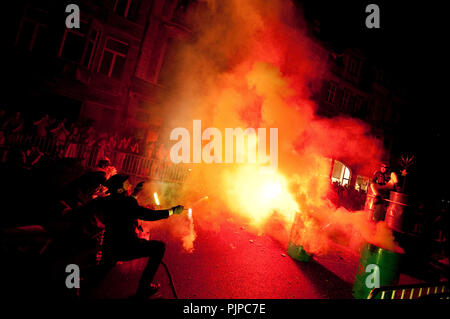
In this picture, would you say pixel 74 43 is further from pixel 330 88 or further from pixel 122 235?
pixel 330 88

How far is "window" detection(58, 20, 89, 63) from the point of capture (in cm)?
1191

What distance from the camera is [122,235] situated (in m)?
2.96

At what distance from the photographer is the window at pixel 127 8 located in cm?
1302

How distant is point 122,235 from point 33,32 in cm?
1405

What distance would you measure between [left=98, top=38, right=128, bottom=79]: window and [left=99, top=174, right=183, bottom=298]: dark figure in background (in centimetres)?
1251

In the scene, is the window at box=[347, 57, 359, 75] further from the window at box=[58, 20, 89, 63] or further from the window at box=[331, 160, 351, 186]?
the window at box=[58, 20, 89, 63]

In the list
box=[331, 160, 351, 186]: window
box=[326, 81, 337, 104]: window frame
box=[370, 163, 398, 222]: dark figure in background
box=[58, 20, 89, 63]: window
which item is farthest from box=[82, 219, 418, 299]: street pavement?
box=[331, 160, 351, 186]: window

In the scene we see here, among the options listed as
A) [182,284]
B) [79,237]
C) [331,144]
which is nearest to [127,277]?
[182,284]

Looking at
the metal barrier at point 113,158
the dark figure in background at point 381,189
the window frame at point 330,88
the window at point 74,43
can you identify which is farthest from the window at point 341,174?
the window at point 74,43

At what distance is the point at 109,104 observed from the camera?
42.1 feet

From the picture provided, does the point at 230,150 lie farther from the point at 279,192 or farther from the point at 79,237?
the point at 79,237

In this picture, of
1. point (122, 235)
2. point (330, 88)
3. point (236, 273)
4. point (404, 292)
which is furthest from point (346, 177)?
point (122, 235)

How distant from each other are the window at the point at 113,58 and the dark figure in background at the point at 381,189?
13.8 meters

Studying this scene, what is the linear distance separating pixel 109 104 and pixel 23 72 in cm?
395
